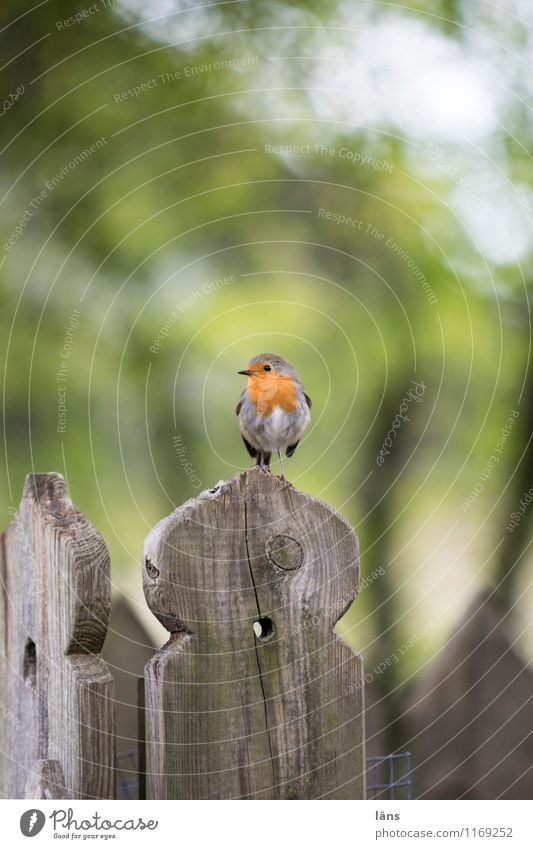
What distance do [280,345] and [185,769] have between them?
5.22 feet

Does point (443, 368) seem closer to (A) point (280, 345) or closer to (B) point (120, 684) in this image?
(A) point (280, 345)

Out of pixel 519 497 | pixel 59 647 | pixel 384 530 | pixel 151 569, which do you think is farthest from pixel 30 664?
pixel 519 497

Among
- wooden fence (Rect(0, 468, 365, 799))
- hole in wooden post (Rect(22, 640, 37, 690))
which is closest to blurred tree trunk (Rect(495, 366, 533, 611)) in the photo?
wooden fence (Rect(0, 468, 365, 799))

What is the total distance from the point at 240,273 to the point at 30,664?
4.94 ft

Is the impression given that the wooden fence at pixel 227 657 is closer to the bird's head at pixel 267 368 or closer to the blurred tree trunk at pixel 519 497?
the bird's head at pixel 267 368

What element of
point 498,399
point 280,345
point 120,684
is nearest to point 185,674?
point 120,684

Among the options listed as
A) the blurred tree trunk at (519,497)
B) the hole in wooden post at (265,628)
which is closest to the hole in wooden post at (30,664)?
the hole in wooden post at (265,628)

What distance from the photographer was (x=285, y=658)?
1.43m

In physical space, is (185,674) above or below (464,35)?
below

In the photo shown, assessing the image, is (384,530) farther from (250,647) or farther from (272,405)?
(250,647)

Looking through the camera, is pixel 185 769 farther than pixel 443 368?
No

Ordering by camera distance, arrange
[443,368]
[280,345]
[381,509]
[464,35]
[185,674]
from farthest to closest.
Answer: [381,509]
[443,368]
[280,345]
[464,35]
[185,674]
